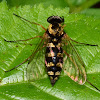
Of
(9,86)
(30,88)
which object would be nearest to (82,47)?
(30,88)

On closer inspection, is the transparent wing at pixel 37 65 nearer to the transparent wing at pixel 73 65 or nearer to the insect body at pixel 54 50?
the insect body at pixel 54 50

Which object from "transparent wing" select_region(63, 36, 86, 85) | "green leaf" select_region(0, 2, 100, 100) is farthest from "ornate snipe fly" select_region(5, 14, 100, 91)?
"green leaf" select_region(0, 2, 100, 100)

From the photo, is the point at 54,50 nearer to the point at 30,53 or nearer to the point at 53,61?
the point at 53,61

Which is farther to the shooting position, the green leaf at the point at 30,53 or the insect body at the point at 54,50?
the insect body at the point at 54,50

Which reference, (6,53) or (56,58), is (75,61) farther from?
(6,53)

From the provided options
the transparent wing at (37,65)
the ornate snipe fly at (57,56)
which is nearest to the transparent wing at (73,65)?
the ornate snipe fly at (57,56)

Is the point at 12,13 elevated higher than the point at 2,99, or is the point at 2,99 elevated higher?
the point at 12,13

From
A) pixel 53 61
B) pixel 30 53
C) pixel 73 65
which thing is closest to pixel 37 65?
pixel 53 61

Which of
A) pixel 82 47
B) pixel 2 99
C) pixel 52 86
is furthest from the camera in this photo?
pixel 82 47
